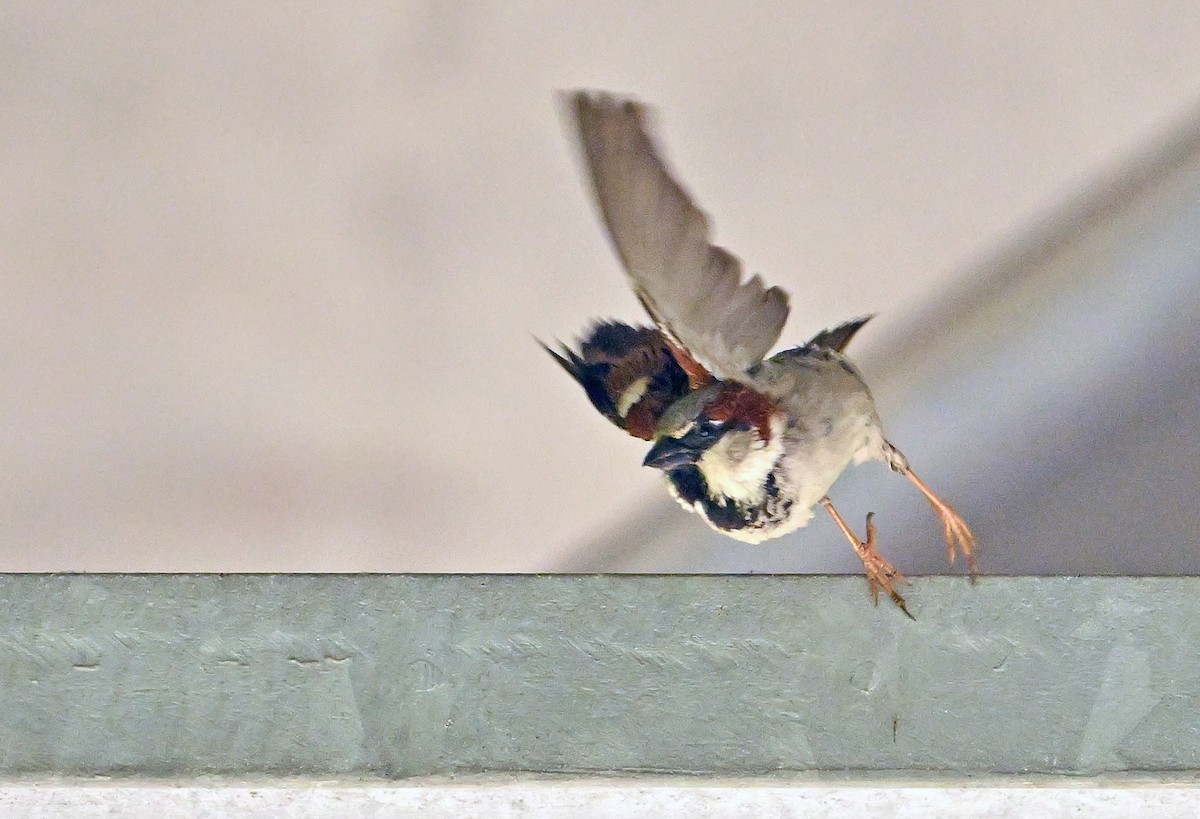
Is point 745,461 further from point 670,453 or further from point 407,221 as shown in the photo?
point 407,221

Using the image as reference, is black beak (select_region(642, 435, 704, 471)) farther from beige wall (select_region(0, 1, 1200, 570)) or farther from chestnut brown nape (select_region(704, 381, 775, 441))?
beige wall (select_region(0, 1, 1200, 570))

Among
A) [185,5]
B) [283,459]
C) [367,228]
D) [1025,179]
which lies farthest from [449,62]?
[1025,179]

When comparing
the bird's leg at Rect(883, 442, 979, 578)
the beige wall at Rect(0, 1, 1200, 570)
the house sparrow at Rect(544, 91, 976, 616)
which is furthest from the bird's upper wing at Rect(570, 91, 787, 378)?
the beige wall at Rect(0, 1, 1200, 570)

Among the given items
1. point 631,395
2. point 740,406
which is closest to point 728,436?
point 740,406

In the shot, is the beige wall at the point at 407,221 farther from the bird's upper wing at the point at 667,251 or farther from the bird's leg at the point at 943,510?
the bird's upper wing at the point at 667,251

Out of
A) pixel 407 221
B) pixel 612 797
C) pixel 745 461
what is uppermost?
pixel 407 221

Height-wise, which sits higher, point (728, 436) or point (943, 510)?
point (728, 436)

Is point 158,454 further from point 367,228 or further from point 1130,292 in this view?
point 1130,292
